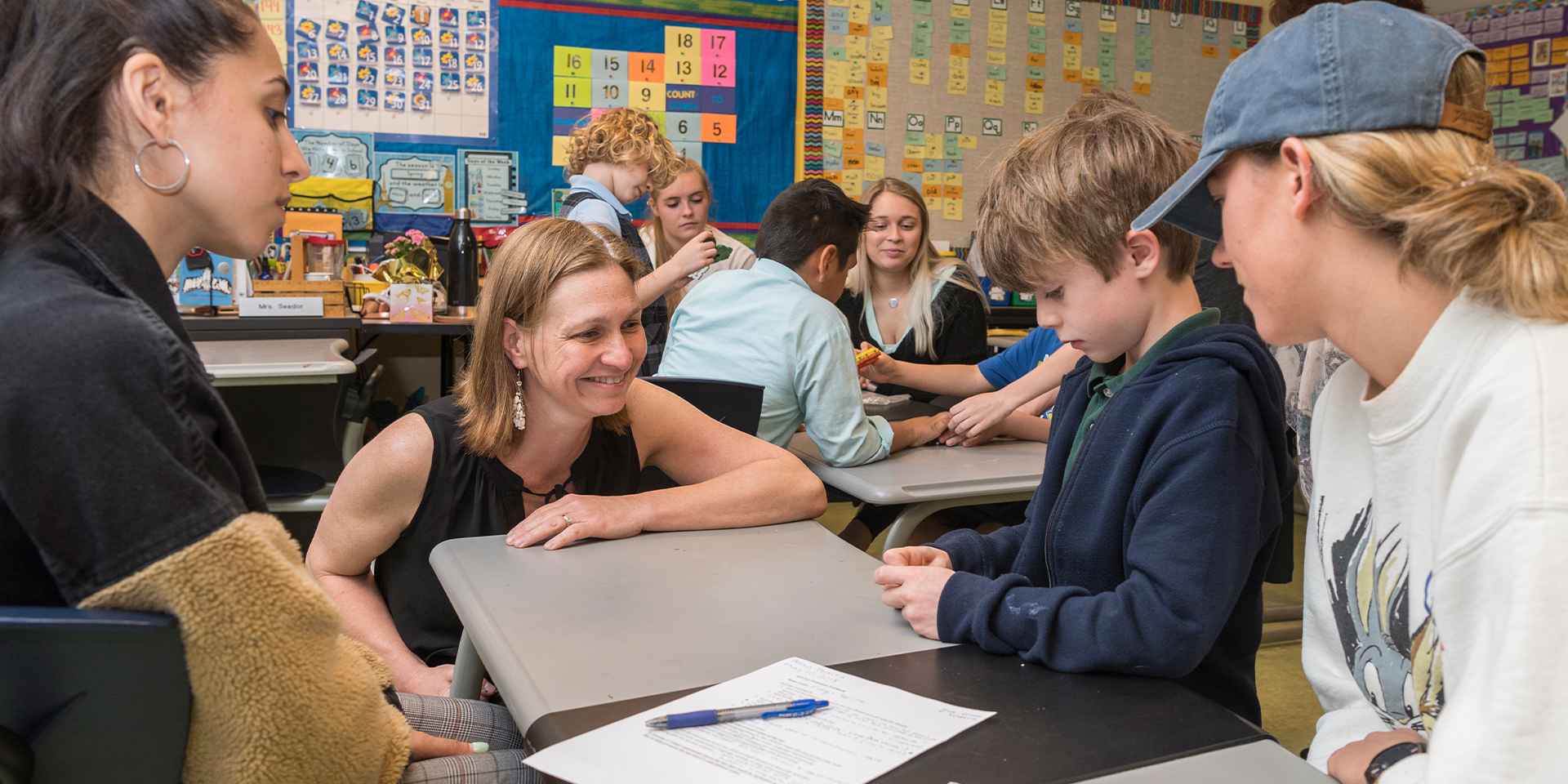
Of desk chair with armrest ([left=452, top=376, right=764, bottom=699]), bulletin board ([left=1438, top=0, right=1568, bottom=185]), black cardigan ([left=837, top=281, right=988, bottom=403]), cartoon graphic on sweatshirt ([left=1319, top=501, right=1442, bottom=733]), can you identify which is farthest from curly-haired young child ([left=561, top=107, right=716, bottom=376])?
bulletin board ([left=1438, top=0, right=1568, bottom=185])

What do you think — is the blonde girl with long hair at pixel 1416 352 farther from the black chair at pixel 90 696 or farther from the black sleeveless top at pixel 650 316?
the black sleeveless top at pixel 650 316

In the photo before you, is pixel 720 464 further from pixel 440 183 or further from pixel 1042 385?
pixel 440 183

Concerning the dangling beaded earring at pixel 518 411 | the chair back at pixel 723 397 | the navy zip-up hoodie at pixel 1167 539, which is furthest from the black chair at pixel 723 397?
the navy zip-up hoodie at pixel 1167 539

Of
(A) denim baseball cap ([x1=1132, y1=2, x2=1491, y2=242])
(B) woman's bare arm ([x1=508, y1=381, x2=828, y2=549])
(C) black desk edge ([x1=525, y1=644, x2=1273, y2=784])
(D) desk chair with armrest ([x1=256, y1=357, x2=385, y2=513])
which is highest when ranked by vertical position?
(A) denim baseball cap ([x1=1132, y1=2, x2=1491, y2=242])

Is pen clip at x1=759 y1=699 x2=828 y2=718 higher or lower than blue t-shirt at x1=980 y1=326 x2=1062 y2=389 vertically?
lower

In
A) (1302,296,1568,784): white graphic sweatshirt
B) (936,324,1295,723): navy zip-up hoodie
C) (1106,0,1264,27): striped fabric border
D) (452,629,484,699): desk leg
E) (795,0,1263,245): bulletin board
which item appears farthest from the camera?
(1106,0,1264,27): striped fabric border

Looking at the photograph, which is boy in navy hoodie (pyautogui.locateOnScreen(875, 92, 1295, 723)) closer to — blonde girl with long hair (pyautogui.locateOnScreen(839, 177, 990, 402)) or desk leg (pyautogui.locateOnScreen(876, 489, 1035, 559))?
desk leg (pyautogui.locateOnScreen(876, 489, 1035, 559))

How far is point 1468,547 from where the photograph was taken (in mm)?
624

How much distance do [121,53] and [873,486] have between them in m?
1.36

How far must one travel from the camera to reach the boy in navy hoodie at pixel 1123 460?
0.93m

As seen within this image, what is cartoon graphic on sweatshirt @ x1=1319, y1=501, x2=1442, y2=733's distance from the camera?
0.79 m

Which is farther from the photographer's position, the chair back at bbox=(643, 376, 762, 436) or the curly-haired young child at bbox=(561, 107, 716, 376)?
the curly-haired young child at bbox=(561, 107, 716, 376)

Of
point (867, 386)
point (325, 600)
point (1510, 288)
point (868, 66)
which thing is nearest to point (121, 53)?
point (325, 600)

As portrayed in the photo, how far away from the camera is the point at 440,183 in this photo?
14.7ft
